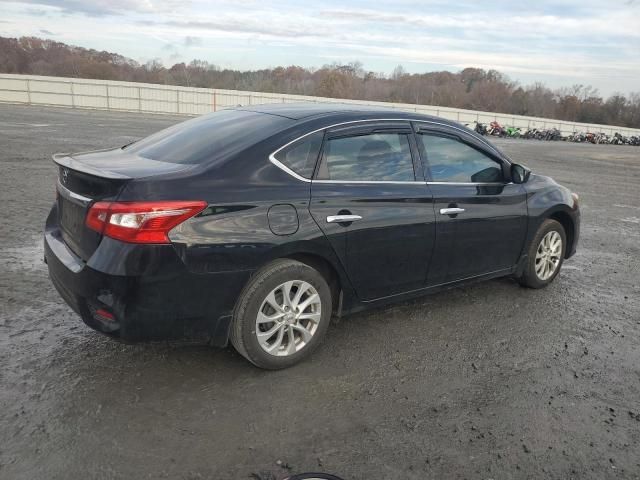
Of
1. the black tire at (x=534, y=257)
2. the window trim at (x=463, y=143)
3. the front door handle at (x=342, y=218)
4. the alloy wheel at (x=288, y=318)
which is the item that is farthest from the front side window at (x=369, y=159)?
the black tire at (x=534, y=257)

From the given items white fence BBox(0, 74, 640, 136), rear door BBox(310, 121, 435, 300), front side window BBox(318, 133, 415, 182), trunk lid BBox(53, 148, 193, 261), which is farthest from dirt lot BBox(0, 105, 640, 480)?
white fence BBox(0, 74, 640, 136)

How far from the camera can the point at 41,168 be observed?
11094mm

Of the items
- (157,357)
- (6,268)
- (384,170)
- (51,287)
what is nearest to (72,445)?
(157,357)

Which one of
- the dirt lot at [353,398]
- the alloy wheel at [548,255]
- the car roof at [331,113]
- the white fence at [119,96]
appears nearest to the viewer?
the dirt lot at [353,398]

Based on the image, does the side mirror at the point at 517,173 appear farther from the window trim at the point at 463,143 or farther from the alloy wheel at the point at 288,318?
the alloy wheel at the point at 288,318

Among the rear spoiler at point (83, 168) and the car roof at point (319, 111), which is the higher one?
the car roof at point (319, 111)

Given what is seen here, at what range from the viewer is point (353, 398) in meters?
3.36

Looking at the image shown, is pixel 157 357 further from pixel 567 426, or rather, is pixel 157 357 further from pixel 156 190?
pixel 567 426

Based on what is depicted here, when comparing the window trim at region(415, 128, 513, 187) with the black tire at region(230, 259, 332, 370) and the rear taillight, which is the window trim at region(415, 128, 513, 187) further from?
the rear taillight

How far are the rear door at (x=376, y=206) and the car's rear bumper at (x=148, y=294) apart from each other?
31.2 inches

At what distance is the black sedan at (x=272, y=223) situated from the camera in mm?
3107

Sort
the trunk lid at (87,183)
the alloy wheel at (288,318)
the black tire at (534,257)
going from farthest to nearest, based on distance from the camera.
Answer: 1. the black tire at (534,257)
2. the alloy wheel at (288,318)
3. the trunk lid at (87,183)

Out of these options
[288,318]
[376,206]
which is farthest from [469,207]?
[288,318]

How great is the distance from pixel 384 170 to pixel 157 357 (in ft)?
6.77
